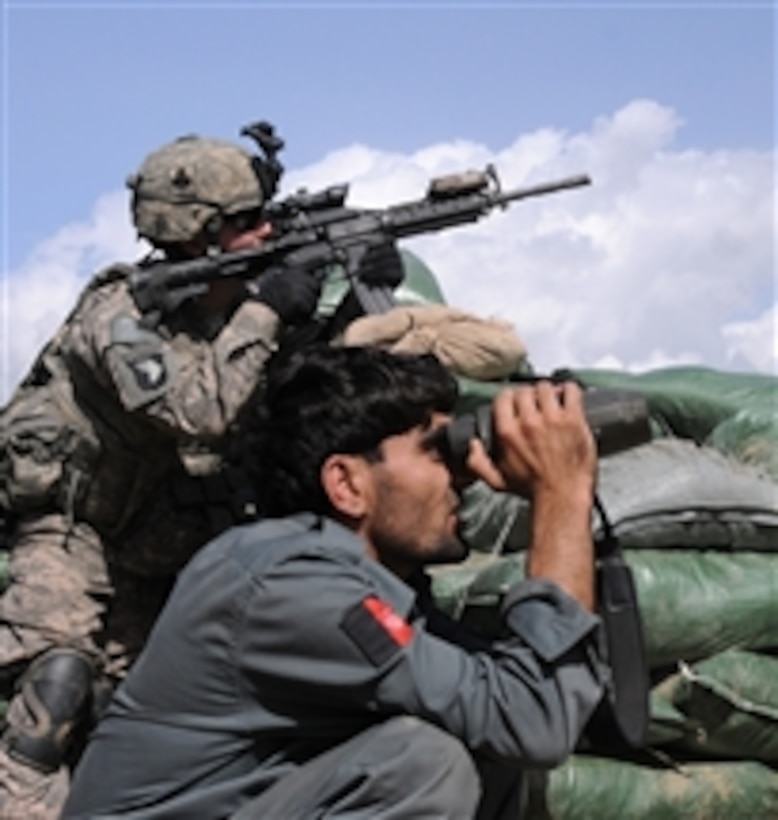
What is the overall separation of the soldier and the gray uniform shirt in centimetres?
176

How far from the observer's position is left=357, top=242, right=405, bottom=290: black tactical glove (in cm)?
436

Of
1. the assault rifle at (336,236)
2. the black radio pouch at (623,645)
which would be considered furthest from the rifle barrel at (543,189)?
the black radio pouch at (623,645)

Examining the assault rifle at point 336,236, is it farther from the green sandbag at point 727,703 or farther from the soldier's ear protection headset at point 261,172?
the green sandbag at point 727,703

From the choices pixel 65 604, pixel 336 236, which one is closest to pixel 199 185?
pixel 336 236

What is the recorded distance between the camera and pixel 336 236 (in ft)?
14.3

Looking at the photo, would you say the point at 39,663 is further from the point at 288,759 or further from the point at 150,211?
the point at 288,759

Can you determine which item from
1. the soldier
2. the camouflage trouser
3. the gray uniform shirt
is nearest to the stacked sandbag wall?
the soldier

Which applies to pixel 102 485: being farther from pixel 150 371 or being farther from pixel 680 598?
pixel 680 598

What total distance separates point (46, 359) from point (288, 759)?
2324 mm

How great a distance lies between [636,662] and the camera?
2244 mm

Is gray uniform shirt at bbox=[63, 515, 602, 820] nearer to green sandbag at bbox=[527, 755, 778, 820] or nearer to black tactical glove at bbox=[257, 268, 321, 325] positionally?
green sandbag at bbox=[527, 755, 778, 820]

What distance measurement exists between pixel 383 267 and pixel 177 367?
0.62 m

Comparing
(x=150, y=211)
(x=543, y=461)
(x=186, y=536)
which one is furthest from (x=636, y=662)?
(x=150, y=211)

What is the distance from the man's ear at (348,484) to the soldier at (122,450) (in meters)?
1.69
